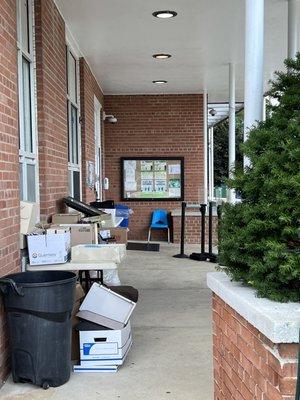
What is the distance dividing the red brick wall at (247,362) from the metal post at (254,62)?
1.13 m

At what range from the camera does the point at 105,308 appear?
4.25 metres

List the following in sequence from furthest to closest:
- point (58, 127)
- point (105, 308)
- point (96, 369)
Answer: point (58, 127), point (105, 308), point (96, 369)

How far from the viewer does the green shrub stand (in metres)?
2.28

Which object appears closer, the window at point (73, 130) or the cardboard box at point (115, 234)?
the cardboard box at point (115, 234)

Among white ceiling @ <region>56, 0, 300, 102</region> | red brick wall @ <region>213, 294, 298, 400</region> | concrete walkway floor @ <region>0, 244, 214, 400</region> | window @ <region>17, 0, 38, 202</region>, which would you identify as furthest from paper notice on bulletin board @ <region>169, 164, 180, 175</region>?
red brick wall @ <region>213, 294, 298, 400</region>

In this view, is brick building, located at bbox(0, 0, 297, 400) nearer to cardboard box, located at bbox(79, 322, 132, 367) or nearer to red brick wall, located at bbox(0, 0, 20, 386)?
red brick wall, located at bbox(0, 0, 20, 386)

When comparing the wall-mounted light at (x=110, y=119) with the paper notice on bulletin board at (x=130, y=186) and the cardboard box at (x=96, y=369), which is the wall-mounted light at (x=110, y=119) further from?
the cardboard box at (x=96, y=369)

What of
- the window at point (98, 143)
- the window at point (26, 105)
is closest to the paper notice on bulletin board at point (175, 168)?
the window at point (98, 143)

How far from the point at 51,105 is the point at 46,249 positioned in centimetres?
210

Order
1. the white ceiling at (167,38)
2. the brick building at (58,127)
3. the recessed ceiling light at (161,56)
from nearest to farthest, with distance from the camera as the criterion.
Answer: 1. the brick building at (58,127)
2. the white ceiling at (167,38)
3. the recessed ceiling light at (161,56)

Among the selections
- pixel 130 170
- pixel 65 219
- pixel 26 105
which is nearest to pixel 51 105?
pixel 26 105

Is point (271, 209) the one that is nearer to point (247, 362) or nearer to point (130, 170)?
point (247, 362)

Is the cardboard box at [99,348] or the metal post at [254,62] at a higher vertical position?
the metal post at [254,62]

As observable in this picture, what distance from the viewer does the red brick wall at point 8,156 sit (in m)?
3.82
